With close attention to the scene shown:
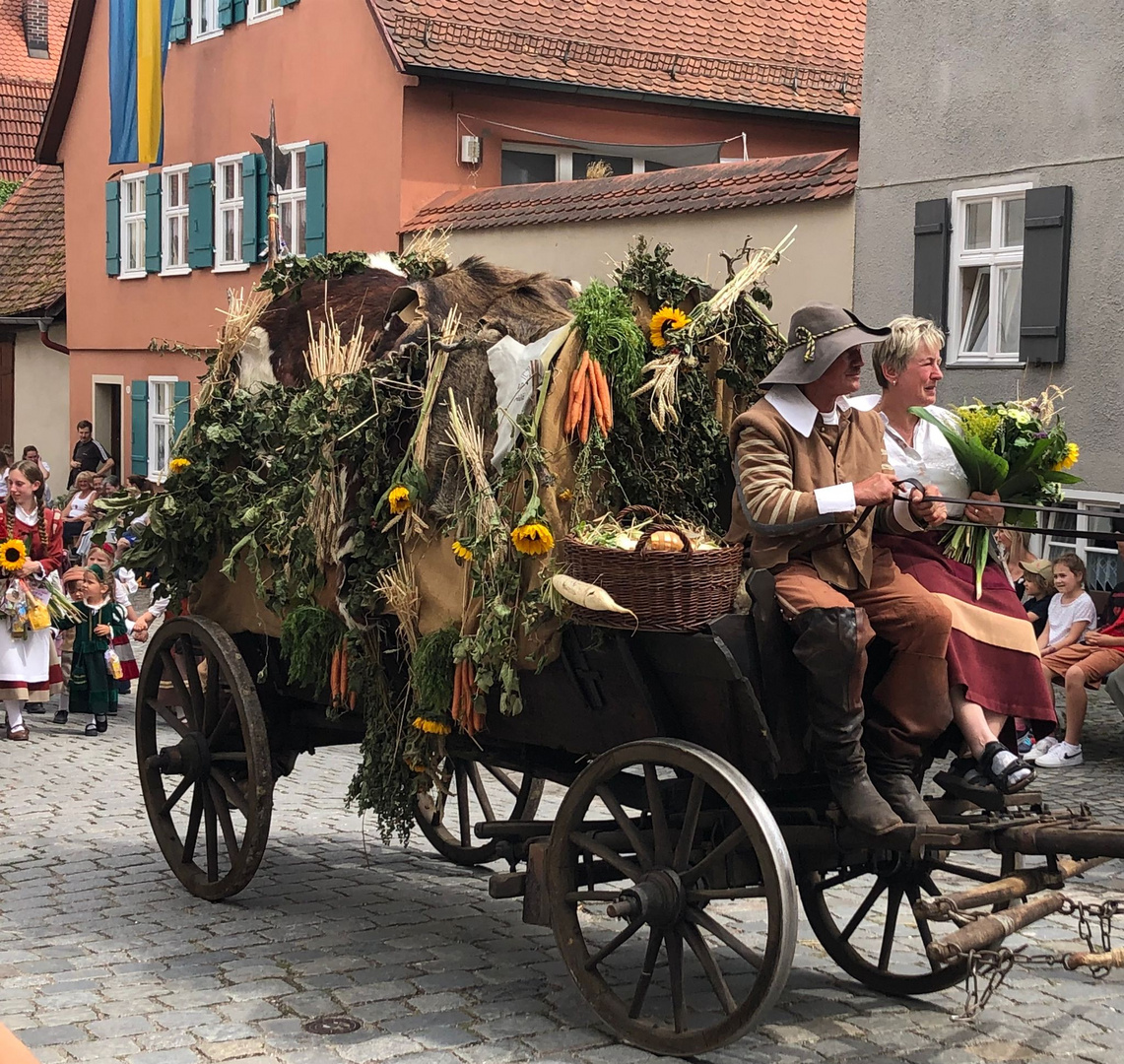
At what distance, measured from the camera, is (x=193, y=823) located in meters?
7.02

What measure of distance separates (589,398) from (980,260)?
9385mm

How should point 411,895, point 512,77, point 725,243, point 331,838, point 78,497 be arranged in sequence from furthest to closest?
point 512,77 < point 78,497 < point 725,243 < point 331,838 < point 411,895

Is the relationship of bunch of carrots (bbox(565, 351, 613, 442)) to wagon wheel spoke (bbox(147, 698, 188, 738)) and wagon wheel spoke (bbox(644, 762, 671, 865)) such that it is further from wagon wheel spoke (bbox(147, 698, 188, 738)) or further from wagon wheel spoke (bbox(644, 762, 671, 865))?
wagon wheel spoke (bbox(147, 698, 188, 738))

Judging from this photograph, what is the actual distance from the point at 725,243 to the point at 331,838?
843 cm

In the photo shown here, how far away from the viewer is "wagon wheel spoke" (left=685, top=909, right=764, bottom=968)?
4.92 m

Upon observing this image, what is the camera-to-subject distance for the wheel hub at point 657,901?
5.05 m

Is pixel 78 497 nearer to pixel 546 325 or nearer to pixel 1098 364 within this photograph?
pixel 1098 364

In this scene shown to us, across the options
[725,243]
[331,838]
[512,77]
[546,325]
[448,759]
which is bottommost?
[331,838]

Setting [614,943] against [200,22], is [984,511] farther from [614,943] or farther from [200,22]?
[200,22]

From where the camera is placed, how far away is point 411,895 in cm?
711

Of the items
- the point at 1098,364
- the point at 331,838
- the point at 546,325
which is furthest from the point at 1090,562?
the point at 546,325

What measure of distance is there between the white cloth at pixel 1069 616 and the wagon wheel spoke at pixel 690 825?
6466 mm

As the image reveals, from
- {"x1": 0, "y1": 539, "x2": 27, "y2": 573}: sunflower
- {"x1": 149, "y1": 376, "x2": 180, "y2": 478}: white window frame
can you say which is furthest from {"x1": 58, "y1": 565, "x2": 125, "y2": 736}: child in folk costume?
{"x1": 149, "y1": 376, "x2": 180, "y2": 478}: white window frame

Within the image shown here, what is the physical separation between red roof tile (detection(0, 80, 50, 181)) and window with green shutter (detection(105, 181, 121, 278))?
482 inches
